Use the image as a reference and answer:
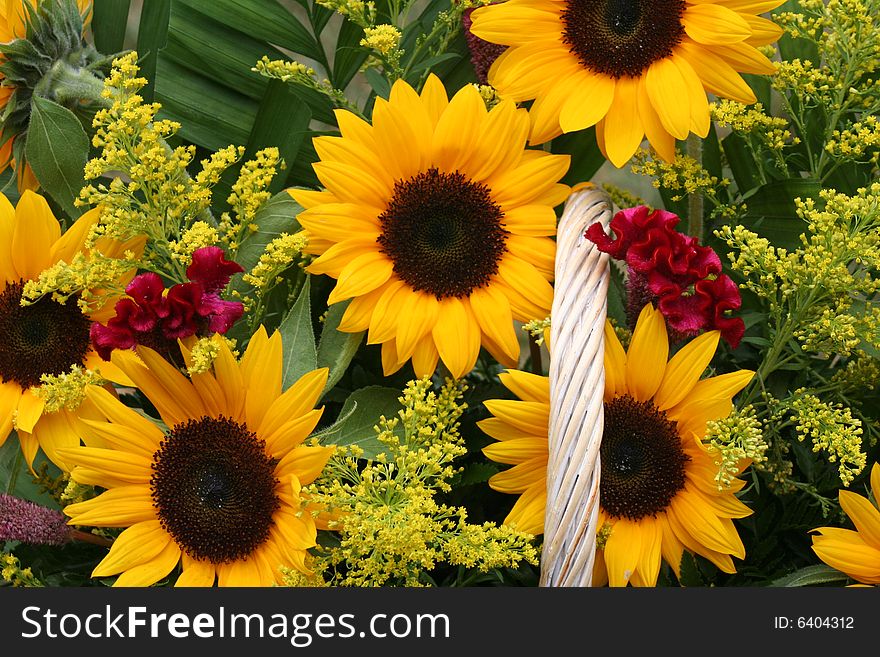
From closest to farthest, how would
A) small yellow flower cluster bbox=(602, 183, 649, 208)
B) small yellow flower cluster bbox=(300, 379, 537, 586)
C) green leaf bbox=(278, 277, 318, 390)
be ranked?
small yellow flower cluster bbox=(300, 379, 537, 586), green leaf bbox=(278, 277, 318, 390), small yellow flower cluster bbox=(602, 183, 649, 208)

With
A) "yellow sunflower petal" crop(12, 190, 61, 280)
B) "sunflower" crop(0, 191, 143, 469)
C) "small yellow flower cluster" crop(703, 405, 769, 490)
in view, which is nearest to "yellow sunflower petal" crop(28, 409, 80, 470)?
"sunflower" crop(0, 191, 143, 469)

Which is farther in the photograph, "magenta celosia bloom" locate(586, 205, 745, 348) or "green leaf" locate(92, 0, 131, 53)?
"green leaf" locate(92, 0, 131, 53)

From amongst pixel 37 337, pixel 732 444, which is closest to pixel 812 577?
pixel 732 444

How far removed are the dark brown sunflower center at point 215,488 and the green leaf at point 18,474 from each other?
0.43 feet

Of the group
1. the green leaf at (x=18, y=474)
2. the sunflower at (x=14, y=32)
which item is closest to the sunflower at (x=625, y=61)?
the sunflower at (x=14, y=32)

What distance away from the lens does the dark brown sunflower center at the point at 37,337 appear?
0.76m

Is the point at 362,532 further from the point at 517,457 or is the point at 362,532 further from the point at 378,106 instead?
the point at 378,106

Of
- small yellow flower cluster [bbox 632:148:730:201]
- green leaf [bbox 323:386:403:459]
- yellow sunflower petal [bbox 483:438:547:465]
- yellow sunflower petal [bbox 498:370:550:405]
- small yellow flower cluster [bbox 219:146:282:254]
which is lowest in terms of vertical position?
yellow sunflower petal [bbox 483:438:547:465]

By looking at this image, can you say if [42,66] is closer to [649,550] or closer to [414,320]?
[414,320]

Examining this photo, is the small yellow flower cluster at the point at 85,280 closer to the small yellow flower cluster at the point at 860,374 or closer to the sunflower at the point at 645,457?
the sunflower at the point at 645,457

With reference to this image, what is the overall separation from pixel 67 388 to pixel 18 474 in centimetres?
13

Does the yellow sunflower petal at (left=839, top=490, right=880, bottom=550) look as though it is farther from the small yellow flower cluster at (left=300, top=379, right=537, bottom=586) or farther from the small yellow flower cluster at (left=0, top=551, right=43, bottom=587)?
the small yellow flower cluster at (left=0, top=551, right=43, bottom=587)

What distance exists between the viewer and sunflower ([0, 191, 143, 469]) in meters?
0.75

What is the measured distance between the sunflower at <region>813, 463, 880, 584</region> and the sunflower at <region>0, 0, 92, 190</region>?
623 millimetres
